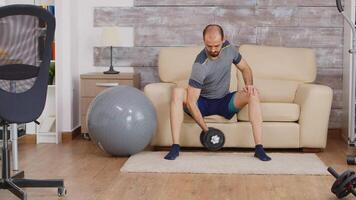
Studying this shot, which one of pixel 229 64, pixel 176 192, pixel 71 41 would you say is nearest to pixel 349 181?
pixel 176 192

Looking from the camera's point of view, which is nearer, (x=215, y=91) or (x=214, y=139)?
(x=214, y=139)

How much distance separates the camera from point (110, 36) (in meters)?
5.67

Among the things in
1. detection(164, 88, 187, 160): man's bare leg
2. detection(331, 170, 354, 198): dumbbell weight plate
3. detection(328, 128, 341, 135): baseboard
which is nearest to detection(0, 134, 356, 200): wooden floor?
detection(331, 170, 354, 198): dumbbell weight plate

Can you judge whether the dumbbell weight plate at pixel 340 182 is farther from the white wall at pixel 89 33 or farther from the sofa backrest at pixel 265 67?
the white wall at pixel 89 33

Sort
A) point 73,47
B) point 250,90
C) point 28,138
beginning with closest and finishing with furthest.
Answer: point 250,90 < point 28,138 < point 73,47

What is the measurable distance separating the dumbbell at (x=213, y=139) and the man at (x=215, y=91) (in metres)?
0.06

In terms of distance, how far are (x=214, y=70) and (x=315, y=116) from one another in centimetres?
96

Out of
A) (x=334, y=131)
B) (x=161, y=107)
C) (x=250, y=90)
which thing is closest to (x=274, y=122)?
(x=250, y=90)

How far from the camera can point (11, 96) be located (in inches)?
125

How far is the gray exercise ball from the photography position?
14.9ft

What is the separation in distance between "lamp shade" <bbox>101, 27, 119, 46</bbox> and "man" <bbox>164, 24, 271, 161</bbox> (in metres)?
1.18

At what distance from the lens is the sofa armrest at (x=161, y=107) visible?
16.6 ft

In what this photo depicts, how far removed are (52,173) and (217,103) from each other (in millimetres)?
1490

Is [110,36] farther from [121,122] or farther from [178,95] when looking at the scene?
[121,122]
